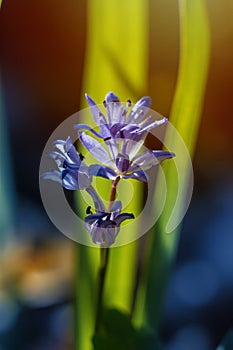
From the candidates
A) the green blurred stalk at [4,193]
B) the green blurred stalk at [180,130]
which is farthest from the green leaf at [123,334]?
the green blurred stalk at [4,193]

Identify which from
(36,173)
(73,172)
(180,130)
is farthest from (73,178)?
(36,173)

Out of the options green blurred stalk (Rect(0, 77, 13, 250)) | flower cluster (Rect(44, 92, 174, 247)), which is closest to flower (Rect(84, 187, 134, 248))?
flower cluster (Rect(44, 92, 174, 247))

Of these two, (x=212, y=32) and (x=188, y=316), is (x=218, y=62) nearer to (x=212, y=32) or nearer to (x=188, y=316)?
(x=212, y=32)

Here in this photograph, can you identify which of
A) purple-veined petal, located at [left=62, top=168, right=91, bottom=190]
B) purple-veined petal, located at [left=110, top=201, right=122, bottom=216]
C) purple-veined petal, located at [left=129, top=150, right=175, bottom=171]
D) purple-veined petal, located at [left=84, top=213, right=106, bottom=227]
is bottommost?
purple-veined petal, located at [left=84, top=213, right=106, bottom=227]

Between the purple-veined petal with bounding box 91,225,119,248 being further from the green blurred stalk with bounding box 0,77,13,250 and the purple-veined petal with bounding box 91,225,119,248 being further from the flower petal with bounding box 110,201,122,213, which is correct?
the green blurred stalk with bounding box 0,77,13,250

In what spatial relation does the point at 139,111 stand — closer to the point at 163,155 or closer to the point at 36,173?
the point at 163,155

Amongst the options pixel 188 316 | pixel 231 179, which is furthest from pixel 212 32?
pixel 188 316
